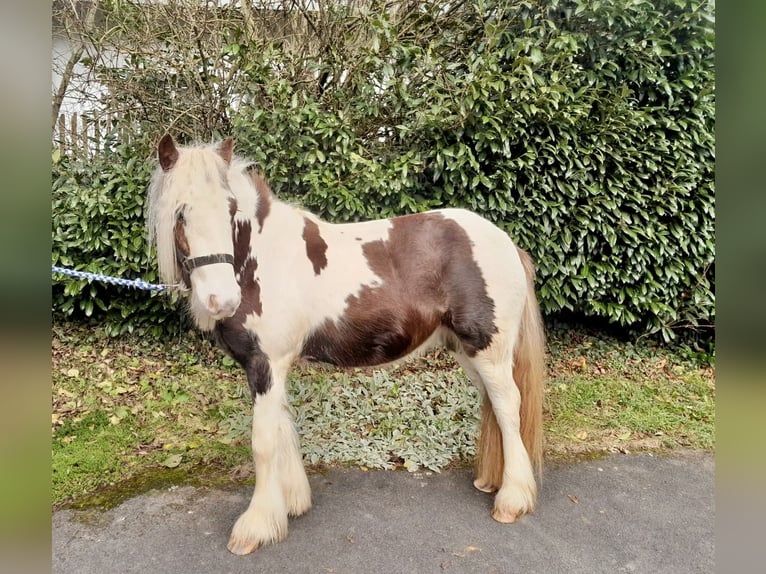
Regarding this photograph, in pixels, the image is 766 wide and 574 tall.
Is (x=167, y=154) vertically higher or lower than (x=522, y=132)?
lower

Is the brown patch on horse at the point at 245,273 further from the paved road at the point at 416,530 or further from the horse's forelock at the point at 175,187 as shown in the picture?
the paved road at the point at 416,530

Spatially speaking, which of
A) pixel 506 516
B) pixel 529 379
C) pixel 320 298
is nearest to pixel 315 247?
pixel 320 298

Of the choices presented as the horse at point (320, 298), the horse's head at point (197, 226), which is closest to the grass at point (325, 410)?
the horse at point (320, 298)

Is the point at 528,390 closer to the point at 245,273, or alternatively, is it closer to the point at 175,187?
the point at 245,273

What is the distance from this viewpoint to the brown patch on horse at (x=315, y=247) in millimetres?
2186

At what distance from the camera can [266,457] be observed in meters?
2.11

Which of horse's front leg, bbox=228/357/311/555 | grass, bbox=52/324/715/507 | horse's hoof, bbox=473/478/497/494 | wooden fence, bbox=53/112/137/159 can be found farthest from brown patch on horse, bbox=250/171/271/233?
wooden fence, bbox=53/112/137/159

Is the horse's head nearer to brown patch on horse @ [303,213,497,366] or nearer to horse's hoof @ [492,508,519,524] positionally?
brown patch on horse @ [303,213,497,366]

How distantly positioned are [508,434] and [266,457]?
1309 mm

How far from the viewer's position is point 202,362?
430 centimetres
